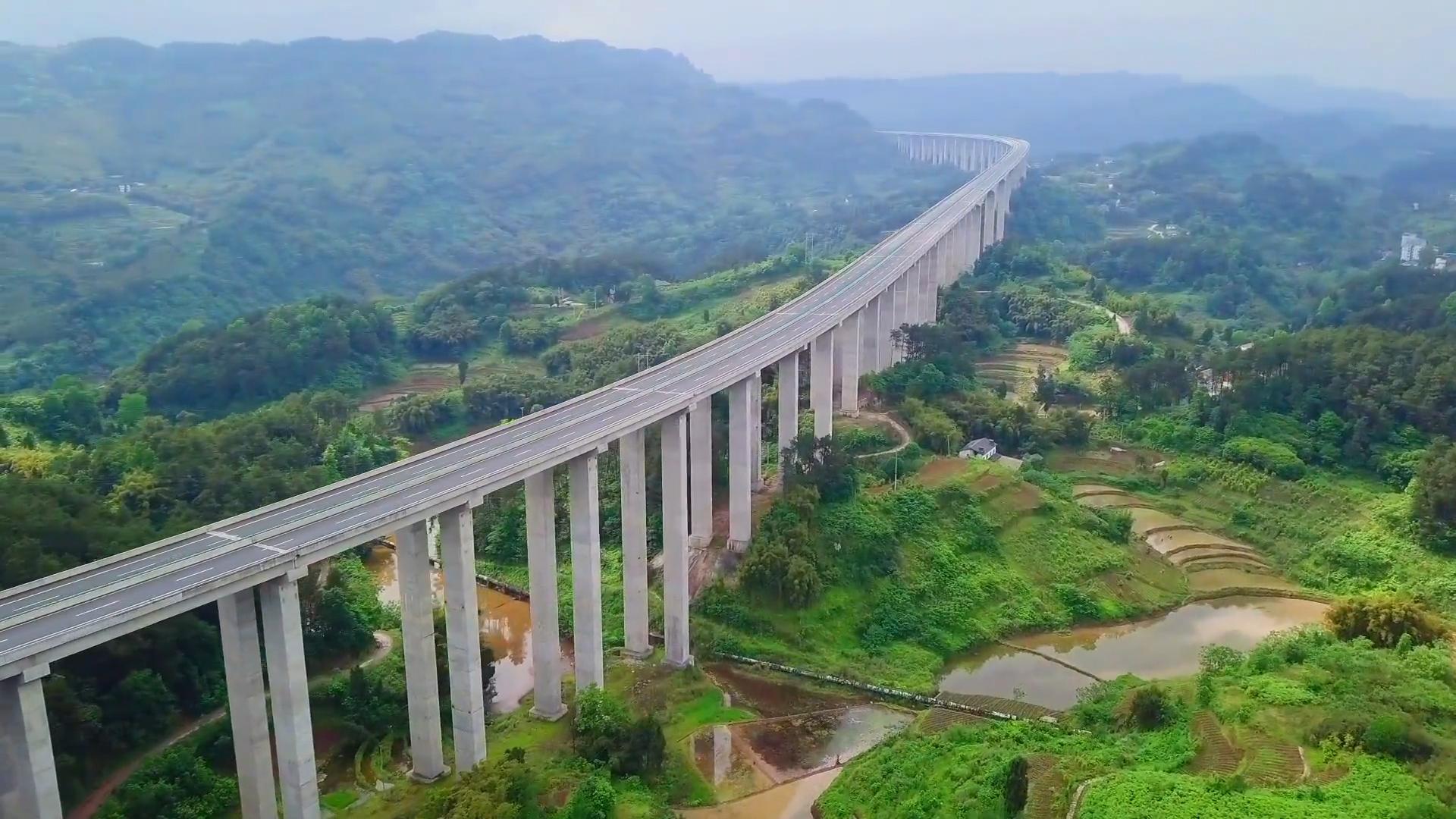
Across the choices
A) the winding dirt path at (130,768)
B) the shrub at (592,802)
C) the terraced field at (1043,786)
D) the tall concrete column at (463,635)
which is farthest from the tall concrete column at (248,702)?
the terraced field at (1043,786)

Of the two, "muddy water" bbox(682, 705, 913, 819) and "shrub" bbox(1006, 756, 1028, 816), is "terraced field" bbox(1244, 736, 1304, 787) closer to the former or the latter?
"shrub" bbox(1006, 756, 1028, 816)

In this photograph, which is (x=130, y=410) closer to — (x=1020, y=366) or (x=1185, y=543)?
(x=1020, y=366)

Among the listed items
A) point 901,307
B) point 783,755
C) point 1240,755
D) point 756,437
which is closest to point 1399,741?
point 1240,755

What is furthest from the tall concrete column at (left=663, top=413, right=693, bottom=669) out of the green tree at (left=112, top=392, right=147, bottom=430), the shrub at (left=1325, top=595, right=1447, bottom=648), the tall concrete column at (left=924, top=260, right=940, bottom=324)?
the tall concrete column at (left=924, top=260, right=940, bottom=324)

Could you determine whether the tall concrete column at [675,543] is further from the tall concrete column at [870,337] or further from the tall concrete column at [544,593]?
the tall concrete column at [870,337]

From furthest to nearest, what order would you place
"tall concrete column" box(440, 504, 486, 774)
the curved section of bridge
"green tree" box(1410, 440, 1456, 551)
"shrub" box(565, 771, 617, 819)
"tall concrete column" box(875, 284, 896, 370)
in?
1. "tall concrete column" box(875, 284, 896, 370)
2. "green tree" box(1410, 440, 1456, 551)
3. "tall concrete column" box(440, 504, 486, 774)
4. "shrub" box(565, 771, 617, 819)
5. the curved section of bridge
